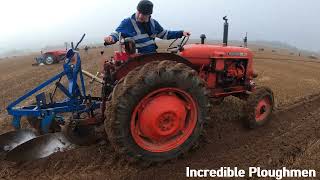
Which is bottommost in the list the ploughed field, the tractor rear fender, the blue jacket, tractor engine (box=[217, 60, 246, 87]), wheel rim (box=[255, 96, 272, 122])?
the ploughed field

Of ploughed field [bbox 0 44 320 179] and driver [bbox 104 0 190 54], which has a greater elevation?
driver [bbox 104 0 190 54]

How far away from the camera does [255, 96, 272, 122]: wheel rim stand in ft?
18.3

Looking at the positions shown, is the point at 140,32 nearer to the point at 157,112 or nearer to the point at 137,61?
the point at 137,61

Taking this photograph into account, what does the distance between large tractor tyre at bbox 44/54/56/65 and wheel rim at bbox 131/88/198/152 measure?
16609 millimetres

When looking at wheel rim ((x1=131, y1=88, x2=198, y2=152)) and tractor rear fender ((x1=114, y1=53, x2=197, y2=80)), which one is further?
tractor rear fender ((x1=114, y1=53, x2=197, y2=80))

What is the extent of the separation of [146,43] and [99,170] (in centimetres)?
195

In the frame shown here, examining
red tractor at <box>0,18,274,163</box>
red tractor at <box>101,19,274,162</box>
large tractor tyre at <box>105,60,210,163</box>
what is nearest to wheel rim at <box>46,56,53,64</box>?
red tractor at <box>0,18,274,163</box>

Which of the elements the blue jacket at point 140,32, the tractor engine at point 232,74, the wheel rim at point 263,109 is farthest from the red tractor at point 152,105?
the wheel rim at point 263,109

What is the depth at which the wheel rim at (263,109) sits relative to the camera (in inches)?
220

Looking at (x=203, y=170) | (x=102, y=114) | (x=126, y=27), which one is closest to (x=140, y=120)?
(x=102, y=114)

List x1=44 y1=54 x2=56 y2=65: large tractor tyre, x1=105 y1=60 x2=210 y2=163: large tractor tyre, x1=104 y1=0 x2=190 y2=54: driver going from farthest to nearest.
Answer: x1=44 y1=54 x2=56 y2=65: large tractor tyre, x1=104 y1=0 x2=190 y2=54: driver, x1=105 y1=60 x2=210 y2=163: large tractor tyre

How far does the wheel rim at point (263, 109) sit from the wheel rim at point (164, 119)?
168cm

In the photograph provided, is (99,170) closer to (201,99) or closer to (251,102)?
(201,99)

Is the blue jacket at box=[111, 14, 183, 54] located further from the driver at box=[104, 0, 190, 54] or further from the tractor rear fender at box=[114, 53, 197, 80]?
the tractor rear fender at box=[114, 53, 197, 80]
